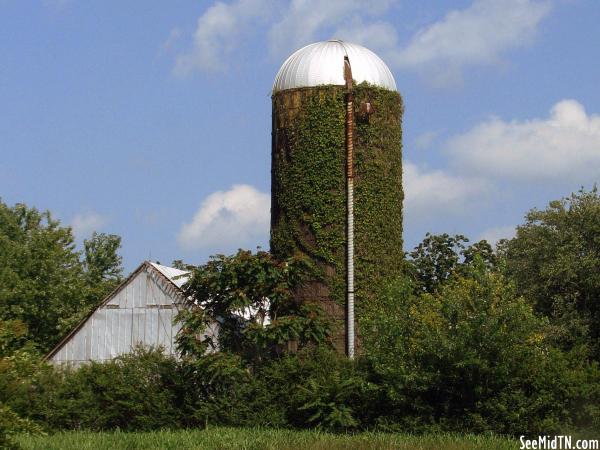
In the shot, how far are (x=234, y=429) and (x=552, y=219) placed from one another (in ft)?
84.4

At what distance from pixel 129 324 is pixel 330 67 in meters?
11.1

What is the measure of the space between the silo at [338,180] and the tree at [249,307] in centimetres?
110

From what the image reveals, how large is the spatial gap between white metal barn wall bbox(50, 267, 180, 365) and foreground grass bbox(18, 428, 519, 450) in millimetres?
8824

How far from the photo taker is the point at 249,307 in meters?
29.9

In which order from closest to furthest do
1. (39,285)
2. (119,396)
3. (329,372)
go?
(329,372)
(119,396)
(39,285)

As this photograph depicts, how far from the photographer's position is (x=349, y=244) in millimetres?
31000

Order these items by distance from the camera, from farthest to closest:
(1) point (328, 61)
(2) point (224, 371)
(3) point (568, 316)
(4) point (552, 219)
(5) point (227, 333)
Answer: (4) point (552, 219) < (3) point (568, 316) < (1) point (328, 61) < (5) point (227, 333) < (2) point (224, 371)

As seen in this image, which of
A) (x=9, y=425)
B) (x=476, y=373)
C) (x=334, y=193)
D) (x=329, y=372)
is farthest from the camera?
(x=334, y=193)

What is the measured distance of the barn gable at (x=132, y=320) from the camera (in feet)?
114

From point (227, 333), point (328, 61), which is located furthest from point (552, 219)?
point (227, 333)

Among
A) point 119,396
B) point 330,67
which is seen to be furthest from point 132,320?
point 330,67

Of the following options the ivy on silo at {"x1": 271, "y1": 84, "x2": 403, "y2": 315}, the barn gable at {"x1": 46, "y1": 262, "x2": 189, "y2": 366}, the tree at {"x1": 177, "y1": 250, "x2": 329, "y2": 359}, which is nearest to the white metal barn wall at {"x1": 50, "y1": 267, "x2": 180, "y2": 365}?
the barn gable at {"x1": 46, "y1": 262, "x2": 189, "y2": 366}

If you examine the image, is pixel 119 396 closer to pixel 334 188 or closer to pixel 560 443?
pixel 334 188

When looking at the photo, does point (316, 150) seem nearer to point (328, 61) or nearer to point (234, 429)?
point (328, 61)
